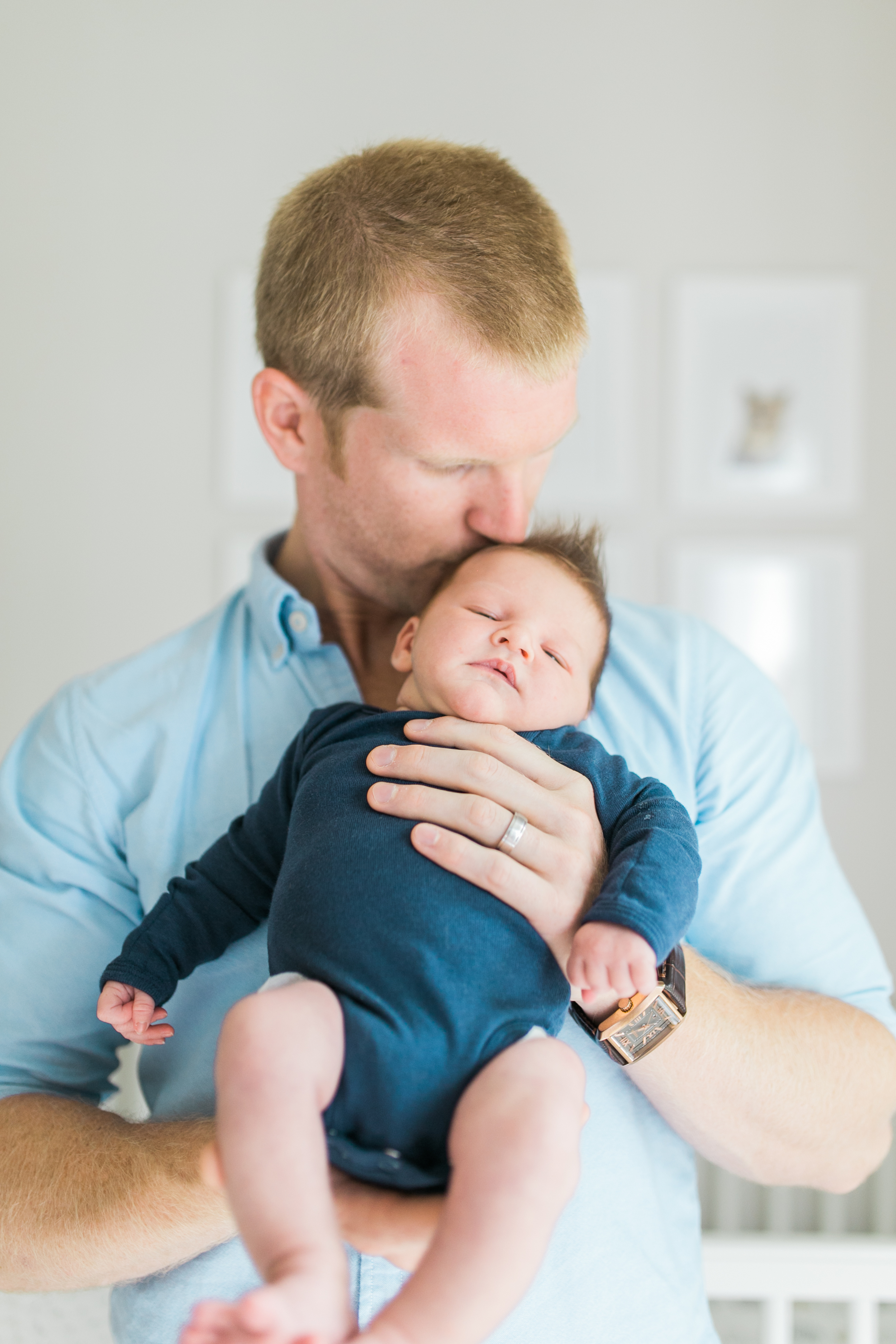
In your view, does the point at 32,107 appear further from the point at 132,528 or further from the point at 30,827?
the point at 30,827

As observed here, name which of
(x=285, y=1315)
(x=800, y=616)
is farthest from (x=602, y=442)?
(x=285, y=1315)

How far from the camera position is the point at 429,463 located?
1.16m

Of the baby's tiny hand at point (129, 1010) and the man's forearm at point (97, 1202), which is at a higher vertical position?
the baby's tiny hand at point (129, 1010)

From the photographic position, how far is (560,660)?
108 cm

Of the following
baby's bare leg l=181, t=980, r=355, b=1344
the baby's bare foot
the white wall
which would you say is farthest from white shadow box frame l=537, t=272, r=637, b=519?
the baby's bare foot

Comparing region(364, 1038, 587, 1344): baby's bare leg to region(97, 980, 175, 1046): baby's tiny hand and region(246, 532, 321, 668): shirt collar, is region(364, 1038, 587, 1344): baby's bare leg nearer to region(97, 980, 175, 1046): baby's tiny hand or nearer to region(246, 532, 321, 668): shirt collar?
region(97, 980, 175, 1046): baby's tiny hand

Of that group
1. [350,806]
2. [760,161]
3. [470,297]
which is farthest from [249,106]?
[350,806]

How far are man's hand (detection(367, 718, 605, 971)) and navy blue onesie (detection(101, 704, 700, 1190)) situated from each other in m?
0.02

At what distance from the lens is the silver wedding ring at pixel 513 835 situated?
88cm

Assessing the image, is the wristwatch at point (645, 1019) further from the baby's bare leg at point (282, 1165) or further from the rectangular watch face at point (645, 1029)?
the baby's bare leg at point (282, 1165)

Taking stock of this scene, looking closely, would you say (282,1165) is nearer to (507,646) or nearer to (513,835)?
(513,835)

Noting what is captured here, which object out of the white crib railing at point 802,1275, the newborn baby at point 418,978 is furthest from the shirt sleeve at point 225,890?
the white crib railing at point 802,1275

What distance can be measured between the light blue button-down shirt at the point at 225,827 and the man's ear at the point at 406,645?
0.10 meters

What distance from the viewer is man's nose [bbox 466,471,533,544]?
46.2 inches
